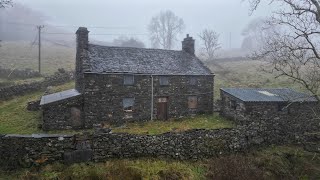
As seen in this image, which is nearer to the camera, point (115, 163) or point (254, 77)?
point (115, 163)

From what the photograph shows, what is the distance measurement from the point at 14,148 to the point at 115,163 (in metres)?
5.21

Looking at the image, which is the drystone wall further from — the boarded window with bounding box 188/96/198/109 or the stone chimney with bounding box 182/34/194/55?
the stone chimney with bounding box 182/34/194/55

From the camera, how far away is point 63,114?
25.0m

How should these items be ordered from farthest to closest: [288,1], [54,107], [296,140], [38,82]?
[38,82]
[54,107]
[296,140]
[288,1]

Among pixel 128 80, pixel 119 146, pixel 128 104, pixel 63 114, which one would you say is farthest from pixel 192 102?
pixel 119 146

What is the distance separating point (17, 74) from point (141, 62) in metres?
25.0

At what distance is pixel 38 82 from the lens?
39.7 metres

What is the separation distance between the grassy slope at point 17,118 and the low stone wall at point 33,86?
1.15m

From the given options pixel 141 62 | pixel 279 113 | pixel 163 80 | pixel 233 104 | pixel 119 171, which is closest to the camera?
pixel 119 171

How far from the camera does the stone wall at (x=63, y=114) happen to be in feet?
80.1

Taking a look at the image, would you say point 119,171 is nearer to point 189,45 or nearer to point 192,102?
point 192,102

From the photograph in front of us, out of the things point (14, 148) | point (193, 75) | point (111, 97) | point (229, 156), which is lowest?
point (229, 156)

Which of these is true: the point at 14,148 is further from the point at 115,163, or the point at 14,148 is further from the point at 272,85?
the point at 272,85

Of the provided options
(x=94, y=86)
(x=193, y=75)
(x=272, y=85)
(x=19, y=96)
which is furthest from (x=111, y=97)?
(x=272, y=85)
